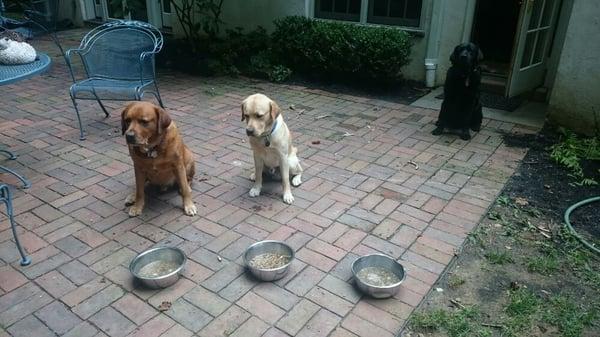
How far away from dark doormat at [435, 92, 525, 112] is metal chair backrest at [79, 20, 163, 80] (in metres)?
4.24

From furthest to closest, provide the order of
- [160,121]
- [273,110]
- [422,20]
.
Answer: [422,20]
[273,110]
[160,121]

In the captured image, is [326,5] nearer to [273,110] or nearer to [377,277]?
[273,110]

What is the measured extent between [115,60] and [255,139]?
292 cm

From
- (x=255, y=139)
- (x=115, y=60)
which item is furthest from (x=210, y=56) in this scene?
(x=255, y=139)

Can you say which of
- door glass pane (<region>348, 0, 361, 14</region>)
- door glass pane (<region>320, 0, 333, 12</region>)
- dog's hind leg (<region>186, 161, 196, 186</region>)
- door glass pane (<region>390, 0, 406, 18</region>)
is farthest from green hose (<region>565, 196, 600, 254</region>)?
door glass pane (<region>320, 0, 333, 12</region>)

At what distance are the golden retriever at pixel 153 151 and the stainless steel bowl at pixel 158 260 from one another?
24.5 inches

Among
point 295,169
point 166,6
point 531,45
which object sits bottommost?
point 295,169

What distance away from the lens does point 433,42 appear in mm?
7090

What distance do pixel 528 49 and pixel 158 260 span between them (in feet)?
19.0

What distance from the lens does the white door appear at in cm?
598

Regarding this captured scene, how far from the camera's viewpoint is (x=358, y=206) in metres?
3.88

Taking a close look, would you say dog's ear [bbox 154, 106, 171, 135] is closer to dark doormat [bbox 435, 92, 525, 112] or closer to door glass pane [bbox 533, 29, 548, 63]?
dark doormat [bbox 435, 92, 525, 112]

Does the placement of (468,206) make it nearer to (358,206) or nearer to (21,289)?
(358,206)

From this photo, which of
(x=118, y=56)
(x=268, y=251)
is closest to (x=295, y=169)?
(x=268, y=251)
